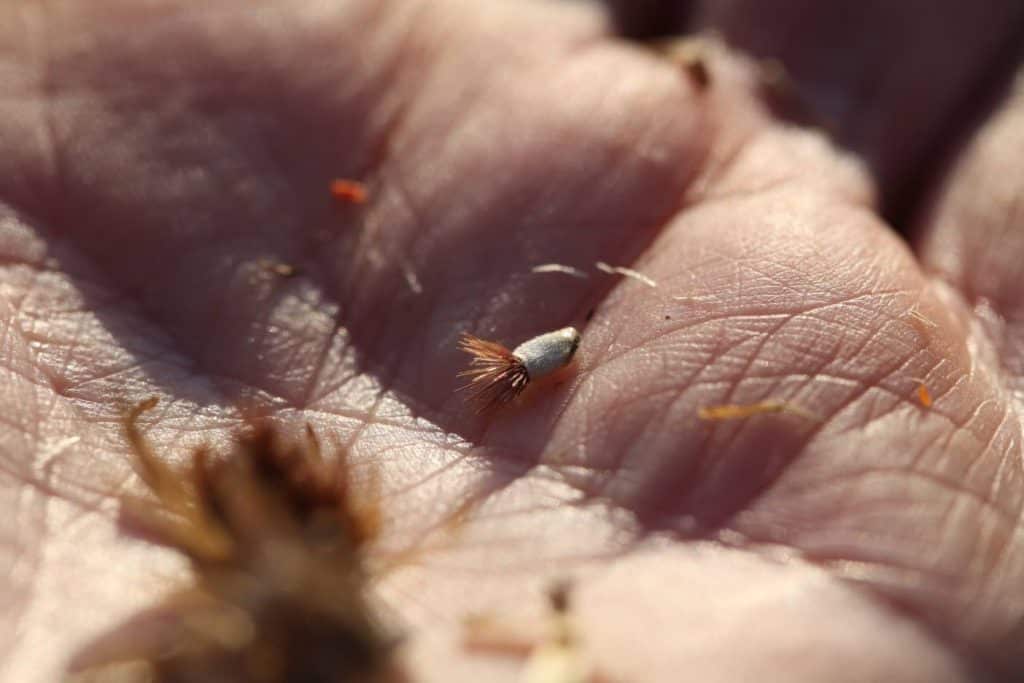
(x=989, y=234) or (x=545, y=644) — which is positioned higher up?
(x=989, y=234)

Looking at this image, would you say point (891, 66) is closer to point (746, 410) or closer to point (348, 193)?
point (746, 410)

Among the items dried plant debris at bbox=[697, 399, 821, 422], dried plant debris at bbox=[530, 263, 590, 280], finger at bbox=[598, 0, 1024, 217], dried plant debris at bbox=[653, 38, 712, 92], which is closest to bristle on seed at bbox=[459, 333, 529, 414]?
dried plant debris at bbox=[530, 263, 590, 280]

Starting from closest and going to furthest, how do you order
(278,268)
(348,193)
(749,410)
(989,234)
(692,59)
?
(749,410)
(278,268)
(989,234)
(348,193)
(692,59)

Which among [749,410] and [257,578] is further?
[749,410]

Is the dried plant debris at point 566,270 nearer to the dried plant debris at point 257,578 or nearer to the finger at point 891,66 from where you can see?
the dried plant debris at point 257,578

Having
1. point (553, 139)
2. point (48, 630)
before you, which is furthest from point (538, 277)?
point (48, 630)

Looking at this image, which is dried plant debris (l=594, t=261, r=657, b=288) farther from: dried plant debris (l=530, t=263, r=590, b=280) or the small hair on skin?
the small hair on skin

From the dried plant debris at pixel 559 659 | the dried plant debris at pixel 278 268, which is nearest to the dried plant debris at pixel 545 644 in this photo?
the dried plant debris at pixel 559 659

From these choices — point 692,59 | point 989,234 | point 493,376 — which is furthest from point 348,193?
point 989,234
